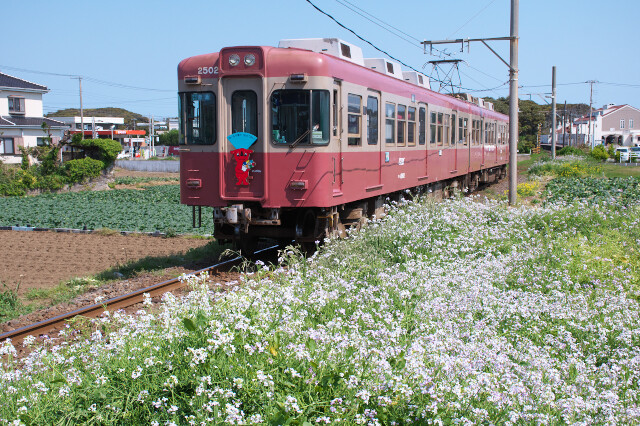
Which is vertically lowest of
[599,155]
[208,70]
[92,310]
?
[92,310]

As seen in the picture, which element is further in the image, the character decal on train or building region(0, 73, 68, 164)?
building region(0, 73, 68, 164)

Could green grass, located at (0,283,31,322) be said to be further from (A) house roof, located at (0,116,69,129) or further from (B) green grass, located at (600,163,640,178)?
(A) house roof, located at (0,116,69,129)

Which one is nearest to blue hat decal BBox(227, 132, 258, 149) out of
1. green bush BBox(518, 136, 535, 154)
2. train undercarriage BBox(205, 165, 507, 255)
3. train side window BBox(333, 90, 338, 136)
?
train undercarriage BBox(205, 165, 507, 255)

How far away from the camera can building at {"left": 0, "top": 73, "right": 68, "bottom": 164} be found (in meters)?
A: 41.8

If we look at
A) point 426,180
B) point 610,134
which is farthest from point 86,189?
point 610,134

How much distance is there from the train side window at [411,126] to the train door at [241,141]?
525 centimetres

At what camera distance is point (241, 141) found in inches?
373

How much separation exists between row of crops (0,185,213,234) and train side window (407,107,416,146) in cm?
537

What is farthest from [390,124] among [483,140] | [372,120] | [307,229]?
[483,140]

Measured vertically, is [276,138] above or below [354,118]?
below

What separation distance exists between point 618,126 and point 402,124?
97.7m

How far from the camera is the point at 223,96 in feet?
31.1

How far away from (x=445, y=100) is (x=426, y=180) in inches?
139

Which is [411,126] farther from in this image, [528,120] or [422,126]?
[528,120]
